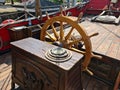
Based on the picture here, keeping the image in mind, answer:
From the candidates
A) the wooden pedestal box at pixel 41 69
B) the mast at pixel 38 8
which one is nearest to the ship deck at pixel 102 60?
the wooden pedestal box at pixel 41 69

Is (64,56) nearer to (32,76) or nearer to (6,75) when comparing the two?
(32,76)

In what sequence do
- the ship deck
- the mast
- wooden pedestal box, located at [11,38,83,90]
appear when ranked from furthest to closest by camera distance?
the mast → the ship deck → wooden pedestal box, located at [11,38,83,90]

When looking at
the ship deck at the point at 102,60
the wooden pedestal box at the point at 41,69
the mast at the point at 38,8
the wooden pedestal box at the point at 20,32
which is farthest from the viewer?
the mast at the point at 38,8

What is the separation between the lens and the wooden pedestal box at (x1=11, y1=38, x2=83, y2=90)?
1.47 metres

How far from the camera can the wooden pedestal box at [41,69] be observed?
4.83 feet

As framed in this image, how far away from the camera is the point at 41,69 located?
63.9 inches

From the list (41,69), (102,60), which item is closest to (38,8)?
(102,60)

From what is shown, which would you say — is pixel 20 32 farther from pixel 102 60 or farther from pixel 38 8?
pixel 102 60

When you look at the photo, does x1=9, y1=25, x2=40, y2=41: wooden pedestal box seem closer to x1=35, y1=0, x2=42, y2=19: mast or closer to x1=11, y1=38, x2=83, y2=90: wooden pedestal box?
x1=35, y1=0, x2=42, y2=19: mast

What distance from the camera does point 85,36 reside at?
6.12 feet

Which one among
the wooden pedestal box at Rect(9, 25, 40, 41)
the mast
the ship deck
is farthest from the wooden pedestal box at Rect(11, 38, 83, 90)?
the mast

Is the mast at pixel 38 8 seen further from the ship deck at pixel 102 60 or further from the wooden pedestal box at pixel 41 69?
the wooden pedestal box at pixel 41 69

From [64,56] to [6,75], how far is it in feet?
4.95

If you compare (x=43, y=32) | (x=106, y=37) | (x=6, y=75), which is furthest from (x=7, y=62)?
(x=106, y=37)
